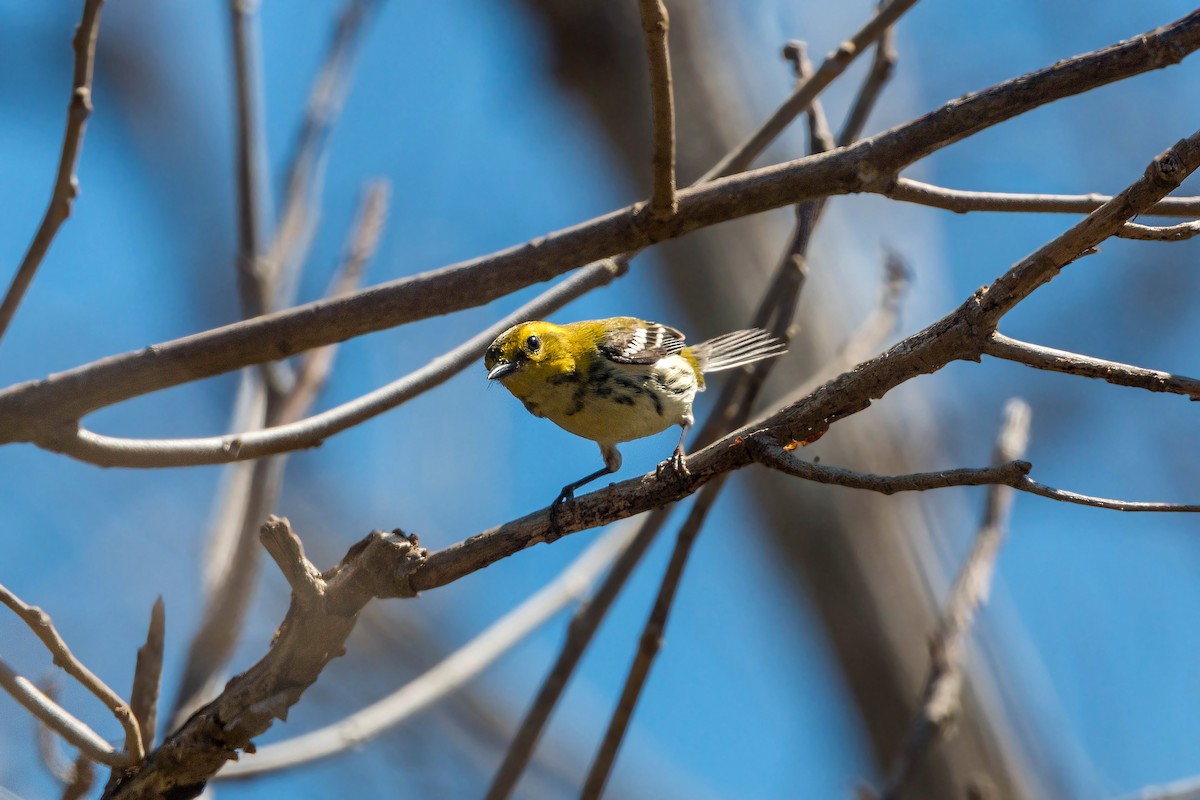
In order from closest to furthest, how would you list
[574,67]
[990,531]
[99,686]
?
1. [99,686]
2. [990,531]
3. [574,67]

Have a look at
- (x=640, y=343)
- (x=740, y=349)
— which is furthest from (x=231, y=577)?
(x=740, y=349)

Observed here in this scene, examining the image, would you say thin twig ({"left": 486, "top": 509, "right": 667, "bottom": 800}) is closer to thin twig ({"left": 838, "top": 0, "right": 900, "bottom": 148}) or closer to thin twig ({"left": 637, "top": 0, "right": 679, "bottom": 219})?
thin twig ({"left": 637, "top": 0, "right": 679, "bottom": 219})

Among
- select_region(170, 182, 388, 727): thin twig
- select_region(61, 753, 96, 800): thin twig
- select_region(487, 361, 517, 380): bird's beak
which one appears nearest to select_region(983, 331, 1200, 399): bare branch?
select_region(487, 361, 517, 380): bird's beak

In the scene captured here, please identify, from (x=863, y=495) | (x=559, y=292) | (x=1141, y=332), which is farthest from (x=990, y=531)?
(x=1141, y=332)

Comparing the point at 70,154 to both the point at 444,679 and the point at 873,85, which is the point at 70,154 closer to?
the point at 444,679

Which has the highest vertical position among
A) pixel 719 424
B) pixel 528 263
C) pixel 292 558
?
pixel 719 424

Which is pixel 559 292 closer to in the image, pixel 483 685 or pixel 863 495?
pixel 863 495

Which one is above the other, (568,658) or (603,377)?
(603,377)
